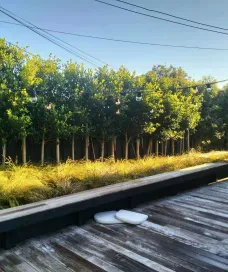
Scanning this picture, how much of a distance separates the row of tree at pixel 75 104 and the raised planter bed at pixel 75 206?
253cm

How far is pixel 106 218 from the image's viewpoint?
300cm

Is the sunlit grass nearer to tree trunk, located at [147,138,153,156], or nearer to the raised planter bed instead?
the raised planter bed

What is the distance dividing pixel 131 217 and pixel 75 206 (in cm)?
70

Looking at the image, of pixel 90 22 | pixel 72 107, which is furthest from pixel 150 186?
pixel 90 22

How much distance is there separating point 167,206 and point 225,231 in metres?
0.99

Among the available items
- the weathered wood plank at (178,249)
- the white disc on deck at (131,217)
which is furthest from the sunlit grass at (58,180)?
the weathered wood plank at (178,249)

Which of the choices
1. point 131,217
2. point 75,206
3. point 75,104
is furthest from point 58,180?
point 75,104

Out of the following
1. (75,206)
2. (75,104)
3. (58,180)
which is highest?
(75,104)

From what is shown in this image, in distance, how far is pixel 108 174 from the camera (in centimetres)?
404

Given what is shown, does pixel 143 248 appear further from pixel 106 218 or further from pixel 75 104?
pixel 75 104

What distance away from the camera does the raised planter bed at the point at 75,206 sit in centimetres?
234

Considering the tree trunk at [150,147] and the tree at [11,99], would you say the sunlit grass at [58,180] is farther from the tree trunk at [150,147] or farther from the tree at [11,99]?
the tree trunk at [150,147]

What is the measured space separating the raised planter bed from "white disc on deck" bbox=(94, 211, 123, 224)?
91 mm

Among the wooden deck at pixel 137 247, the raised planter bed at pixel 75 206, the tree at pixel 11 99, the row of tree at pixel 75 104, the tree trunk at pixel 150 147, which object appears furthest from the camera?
the tree trunk at pixel 150 147
